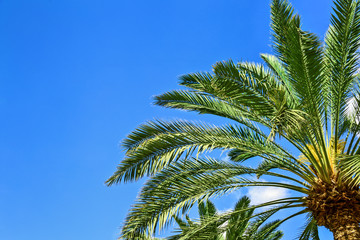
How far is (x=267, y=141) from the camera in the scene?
7.61 m

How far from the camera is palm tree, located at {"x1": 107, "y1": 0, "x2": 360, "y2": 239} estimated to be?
737 centimetres

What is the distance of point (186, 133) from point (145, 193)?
4.47 feet

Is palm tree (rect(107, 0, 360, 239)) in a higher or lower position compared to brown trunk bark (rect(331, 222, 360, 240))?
higher

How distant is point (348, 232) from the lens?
7266mm

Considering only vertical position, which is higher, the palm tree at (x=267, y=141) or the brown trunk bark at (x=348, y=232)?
the palm tree at (x=267, y=141)

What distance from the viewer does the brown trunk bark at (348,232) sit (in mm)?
7230

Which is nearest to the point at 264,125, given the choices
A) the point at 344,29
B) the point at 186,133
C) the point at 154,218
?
the point at 186,133

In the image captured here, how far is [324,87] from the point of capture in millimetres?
8250

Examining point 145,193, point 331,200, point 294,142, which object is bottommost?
point 331,200

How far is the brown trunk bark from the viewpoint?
7.23 m

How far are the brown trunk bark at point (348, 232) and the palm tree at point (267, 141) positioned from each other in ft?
0.06

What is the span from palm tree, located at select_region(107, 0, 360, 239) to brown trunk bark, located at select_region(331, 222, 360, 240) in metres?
0.02

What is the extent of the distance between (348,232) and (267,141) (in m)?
2.17

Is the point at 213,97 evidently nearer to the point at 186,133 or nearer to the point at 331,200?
the point at 186,133
